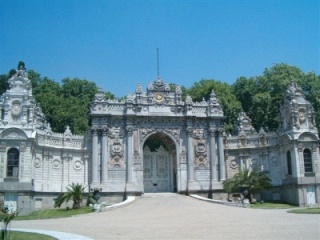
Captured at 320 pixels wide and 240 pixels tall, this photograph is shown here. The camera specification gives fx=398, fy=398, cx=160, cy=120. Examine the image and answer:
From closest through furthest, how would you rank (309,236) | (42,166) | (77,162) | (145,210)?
(309,236) < (145,210) < (42,166) < (77,162)

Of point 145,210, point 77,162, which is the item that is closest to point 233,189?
point 145,210

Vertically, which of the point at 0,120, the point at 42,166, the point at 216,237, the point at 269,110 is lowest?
the point at 216,237

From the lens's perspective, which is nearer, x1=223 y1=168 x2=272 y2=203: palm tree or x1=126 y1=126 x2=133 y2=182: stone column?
x1=223 y1=168 x2=272 y2=203: palm tree

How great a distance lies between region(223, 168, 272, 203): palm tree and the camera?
3456 centimetres

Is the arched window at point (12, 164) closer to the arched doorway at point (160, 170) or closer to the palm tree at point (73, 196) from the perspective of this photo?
the palm tree at point (73, 196)

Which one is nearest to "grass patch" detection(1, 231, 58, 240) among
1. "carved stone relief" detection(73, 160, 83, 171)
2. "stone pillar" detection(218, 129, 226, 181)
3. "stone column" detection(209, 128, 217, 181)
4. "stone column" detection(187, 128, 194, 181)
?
"carved stone relief" detection(73, 160, 83, 171)

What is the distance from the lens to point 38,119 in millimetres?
37312

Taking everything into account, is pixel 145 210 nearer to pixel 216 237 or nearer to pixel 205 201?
pixel 205 201

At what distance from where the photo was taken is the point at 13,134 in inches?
1257

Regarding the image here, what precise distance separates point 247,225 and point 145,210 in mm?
11281

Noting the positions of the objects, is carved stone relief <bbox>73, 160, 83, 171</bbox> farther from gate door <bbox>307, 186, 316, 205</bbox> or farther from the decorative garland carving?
gate door <bbox>307, 186, 316, 205</bbox>

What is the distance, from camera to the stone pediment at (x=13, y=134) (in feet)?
104

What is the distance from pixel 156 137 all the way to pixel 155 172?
3.55 m

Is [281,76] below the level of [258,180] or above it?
above
